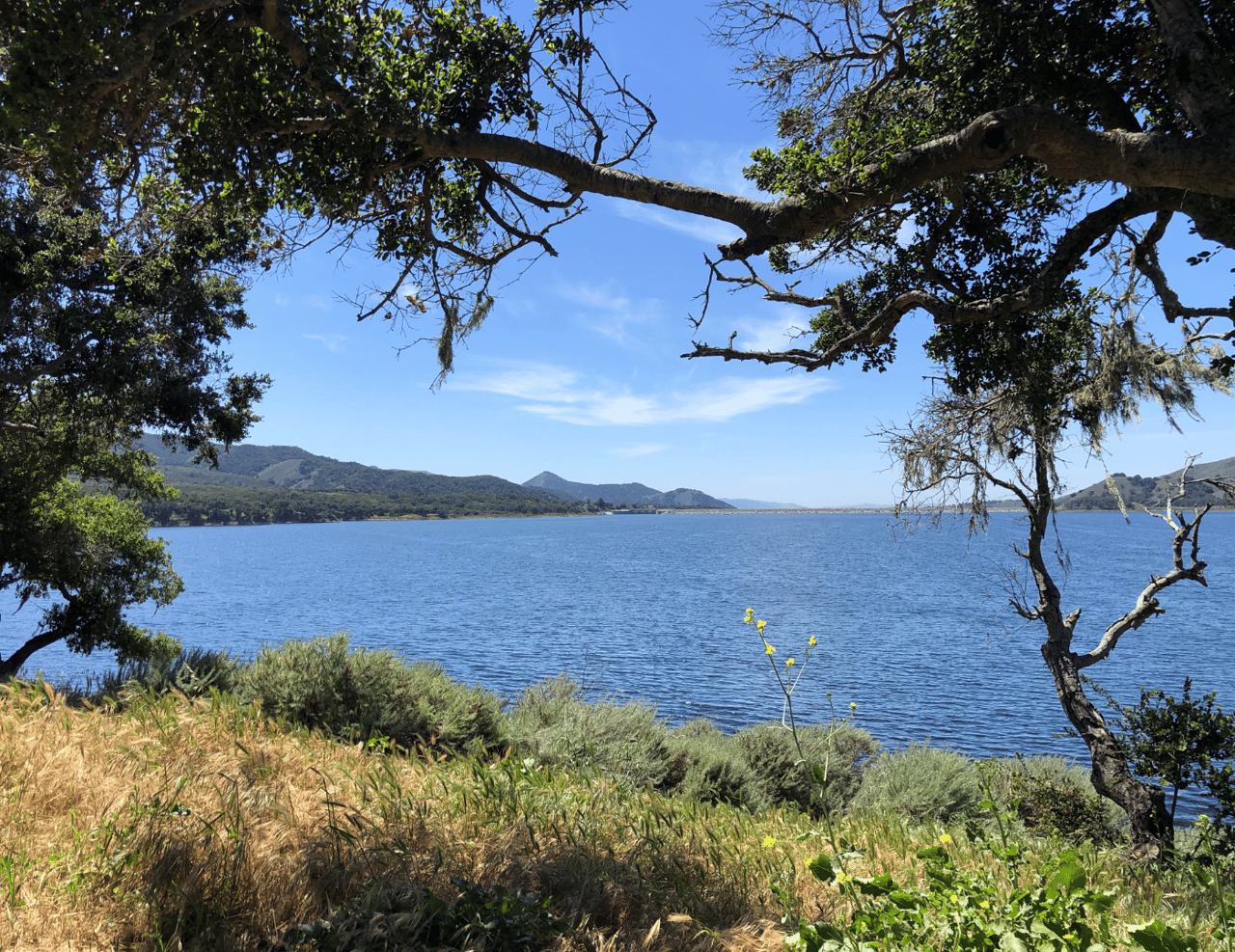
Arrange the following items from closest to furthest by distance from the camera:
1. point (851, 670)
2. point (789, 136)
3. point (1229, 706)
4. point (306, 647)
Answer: point (306, 647) → point (789, 136) → point (1229, 706) → point (851, 670)

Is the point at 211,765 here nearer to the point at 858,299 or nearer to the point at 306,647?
the point at 306,647

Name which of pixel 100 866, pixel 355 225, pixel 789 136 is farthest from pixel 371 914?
pixel 789 136

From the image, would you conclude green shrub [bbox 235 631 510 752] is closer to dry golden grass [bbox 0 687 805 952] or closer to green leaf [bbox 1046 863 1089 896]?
dry golden grass [bbox 0 687 805 952]

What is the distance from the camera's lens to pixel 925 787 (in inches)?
356

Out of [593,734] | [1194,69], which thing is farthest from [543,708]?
[1194,69]

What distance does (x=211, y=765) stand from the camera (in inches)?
148

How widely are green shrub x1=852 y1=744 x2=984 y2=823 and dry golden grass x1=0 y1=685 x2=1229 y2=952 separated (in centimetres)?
435

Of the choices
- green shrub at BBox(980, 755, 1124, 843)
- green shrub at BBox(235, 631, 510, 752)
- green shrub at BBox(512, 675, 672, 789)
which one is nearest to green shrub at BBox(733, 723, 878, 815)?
green shrub at BBox(512, 675, 672, 789)

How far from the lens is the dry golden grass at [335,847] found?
2506mm

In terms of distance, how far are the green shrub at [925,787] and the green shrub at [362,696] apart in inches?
191

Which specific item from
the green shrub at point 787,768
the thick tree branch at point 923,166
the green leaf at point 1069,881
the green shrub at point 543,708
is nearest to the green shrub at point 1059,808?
the green shrub at point 787,768

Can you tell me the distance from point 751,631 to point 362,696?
27802 mm

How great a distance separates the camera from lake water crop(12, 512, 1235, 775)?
20.0 m

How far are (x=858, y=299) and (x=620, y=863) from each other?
20.8 feet
